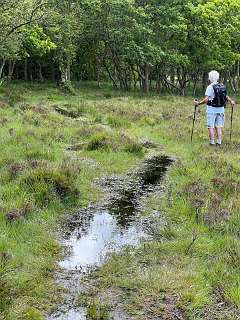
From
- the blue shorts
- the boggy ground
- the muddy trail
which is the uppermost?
the blue shorts

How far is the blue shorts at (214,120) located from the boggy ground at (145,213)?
736 millimetres

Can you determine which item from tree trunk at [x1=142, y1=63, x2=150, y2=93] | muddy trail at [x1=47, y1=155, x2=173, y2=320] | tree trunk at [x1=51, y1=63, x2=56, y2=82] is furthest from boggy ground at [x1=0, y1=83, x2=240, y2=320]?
tree trunk at [x1=51, y1=63, x2=56, y2=82]

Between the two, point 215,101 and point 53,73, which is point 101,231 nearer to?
point 215,101

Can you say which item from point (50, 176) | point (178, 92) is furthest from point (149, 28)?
point (50, 176)

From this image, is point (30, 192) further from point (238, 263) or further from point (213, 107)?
point (213, 107)

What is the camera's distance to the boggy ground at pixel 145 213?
587cm

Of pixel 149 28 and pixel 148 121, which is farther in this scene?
pixel 149 28

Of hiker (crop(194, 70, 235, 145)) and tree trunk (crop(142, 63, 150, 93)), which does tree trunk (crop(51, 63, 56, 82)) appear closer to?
tree trunk (crop(142, 63, 150, 93))

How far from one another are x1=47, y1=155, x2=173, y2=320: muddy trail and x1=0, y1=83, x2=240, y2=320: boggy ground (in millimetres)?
189

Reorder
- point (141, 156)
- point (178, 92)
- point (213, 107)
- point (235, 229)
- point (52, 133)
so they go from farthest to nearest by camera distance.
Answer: point (178, 92) < point (52, 133) < point (213, 107) < point (141, 156) < point (235, 229)

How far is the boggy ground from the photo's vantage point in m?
5.87

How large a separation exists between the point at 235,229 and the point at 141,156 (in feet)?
21.8

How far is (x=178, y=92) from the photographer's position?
154ft

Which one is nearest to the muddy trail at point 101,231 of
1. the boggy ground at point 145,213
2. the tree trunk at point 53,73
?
the boggy ground at point 145,213
